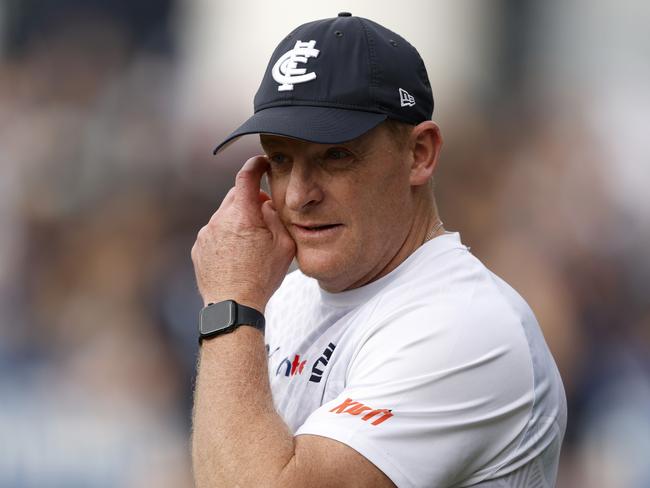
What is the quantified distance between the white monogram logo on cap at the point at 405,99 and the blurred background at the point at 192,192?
2.21 metres

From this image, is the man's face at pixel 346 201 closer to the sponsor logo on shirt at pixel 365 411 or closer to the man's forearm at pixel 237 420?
the man's forearm at pixel 237 420

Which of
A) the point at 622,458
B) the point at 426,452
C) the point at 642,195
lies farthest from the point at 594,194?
the point at 426,452

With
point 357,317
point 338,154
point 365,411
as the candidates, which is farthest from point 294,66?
point 365,411

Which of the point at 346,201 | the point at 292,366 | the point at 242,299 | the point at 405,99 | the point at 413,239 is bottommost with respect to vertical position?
the point at 292,366

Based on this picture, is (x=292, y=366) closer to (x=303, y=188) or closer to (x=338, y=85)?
(x=303, y=188)

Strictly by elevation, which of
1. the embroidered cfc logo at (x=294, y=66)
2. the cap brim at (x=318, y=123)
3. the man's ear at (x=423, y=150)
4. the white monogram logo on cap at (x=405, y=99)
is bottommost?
the man's ear at (x=423, y=150)

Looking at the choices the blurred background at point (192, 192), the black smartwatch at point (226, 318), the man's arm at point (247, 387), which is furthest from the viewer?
the blurred background at point (192, 192)

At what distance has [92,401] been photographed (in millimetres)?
4906

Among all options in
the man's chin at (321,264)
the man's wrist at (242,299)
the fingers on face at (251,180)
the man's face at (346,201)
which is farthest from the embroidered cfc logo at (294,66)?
the man's wrist at (242,299)

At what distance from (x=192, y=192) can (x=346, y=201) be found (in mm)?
2922

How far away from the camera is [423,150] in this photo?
98.0 inches

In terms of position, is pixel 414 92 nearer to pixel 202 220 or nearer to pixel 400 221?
pixel 400 221

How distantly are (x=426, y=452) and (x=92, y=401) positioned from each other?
10.5 feet

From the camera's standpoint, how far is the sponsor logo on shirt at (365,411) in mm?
2043
